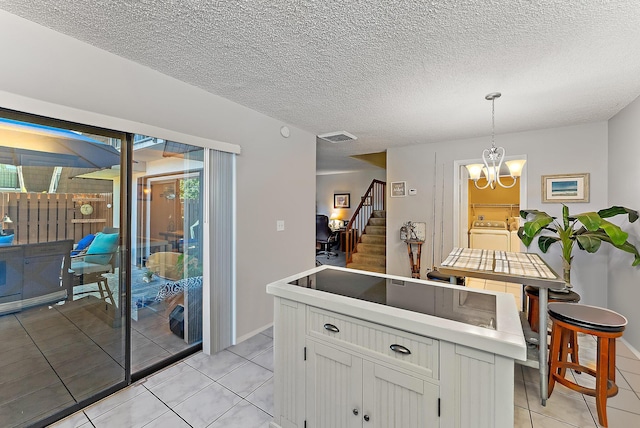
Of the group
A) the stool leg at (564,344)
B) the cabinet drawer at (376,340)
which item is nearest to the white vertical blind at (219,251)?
the cabinet drawer at (376,340)

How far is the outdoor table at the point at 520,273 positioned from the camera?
1823mm

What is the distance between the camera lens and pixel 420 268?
4.73m

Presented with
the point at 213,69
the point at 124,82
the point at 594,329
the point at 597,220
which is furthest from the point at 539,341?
the point at 124,82

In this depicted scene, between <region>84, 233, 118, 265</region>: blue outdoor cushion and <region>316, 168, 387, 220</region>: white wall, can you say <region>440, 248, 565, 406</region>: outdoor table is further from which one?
<region>316, 168, 387, 220</region>: white wall

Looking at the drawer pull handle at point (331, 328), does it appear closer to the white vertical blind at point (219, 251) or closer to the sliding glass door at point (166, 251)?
the white vertical blind at point (219, 251)

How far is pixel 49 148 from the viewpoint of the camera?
1.77m

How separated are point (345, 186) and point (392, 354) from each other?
816cm

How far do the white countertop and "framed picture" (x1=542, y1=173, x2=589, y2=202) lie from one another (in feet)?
10.1

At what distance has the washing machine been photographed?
5.48 meters

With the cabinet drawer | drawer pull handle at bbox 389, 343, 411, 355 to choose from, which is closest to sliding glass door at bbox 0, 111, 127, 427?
the cabinet drawer

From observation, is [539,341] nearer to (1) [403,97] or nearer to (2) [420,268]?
(1) [403,97]

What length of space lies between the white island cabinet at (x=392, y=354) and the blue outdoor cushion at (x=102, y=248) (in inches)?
53.0

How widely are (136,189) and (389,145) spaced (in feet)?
12.6

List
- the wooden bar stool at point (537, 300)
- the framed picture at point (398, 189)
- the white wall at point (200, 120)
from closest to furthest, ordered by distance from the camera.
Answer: the white wall at point (200, 120), the wooden bar stool at point (537, 300), the framed picture at point (398, 189)
